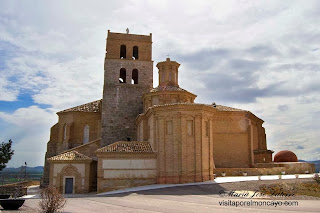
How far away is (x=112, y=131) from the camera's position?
33.8 metres

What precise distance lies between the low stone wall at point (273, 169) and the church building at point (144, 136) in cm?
10

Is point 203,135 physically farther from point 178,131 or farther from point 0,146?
point 0,146

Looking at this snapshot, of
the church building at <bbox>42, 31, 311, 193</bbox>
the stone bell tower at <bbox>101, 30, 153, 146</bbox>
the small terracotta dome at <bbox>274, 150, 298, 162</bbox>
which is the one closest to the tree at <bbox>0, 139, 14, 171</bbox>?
the church building at <bbox>42, 31, 311, 193</bbox>

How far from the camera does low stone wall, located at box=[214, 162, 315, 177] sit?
2775 cm

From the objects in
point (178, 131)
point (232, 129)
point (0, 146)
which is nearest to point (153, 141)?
point (178, 131)

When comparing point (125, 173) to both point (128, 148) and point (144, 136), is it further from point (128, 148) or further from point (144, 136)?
point (144, 136)

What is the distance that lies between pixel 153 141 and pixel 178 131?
245 centimetres

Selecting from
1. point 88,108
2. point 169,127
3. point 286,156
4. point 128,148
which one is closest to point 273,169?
point 286,156

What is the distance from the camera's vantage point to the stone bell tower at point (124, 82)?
112ft

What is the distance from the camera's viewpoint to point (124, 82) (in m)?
37.2

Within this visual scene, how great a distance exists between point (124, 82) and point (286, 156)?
20.3 meters

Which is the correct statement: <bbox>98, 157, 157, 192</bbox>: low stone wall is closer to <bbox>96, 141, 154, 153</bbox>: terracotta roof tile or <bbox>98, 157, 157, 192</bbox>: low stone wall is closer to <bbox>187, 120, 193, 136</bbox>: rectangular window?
<bbox>96, 141, 154, 153</bbox>: terracotta roof tile

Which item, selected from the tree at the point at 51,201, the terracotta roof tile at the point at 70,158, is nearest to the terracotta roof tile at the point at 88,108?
the terracotta roof tile at the point at 70,158

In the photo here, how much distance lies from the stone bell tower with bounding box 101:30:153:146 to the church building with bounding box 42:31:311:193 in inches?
4.3
